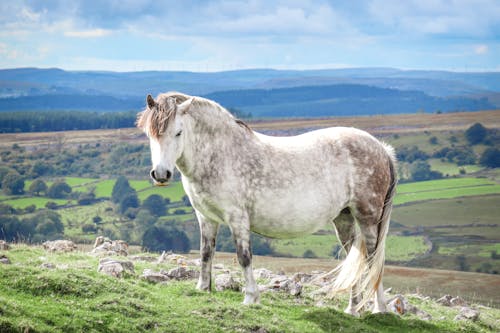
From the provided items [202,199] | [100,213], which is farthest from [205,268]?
[100,213]

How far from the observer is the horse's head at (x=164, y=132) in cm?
1149

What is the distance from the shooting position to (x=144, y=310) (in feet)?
37.5

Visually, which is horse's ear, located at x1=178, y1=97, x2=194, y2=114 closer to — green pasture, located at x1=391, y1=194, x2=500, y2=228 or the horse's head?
the horse's head

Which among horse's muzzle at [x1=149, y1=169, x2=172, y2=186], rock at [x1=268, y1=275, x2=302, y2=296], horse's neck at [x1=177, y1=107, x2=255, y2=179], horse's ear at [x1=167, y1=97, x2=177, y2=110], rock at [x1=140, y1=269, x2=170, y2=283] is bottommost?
rock at [x1=268, y1=275, x2=302, y2=296]

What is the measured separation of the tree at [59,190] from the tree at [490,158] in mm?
75778

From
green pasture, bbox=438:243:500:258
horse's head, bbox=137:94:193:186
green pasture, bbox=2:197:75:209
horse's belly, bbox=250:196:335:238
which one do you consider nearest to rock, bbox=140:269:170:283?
horse's belly, bbox=250:196:335:238

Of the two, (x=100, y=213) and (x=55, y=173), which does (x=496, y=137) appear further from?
(x=55, y=173)

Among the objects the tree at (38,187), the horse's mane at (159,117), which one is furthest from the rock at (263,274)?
the tree at (38,187)

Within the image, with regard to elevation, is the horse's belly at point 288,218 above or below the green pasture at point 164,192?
above

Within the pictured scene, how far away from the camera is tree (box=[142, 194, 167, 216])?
332 feet

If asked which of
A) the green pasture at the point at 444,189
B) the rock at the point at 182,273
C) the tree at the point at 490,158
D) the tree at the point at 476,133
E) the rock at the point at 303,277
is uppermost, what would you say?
the rock at the point at 182,273

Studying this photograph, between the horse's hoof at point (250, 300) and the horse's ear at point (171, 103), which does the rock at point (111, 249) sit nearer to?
the horse's hoof at point (250, 300)

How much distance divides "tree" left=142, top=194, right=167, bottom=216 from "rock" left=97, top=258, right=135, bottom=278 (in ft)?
285

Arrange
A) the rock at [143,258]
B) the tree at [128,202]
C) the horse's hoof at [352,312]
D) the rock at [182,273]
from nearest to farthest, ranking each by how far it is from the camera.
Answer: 1. the horse's hoof at [352,312]
2. the rock at [182,273]
3. the rock at [143,258]
4. the tree at [128,202]
